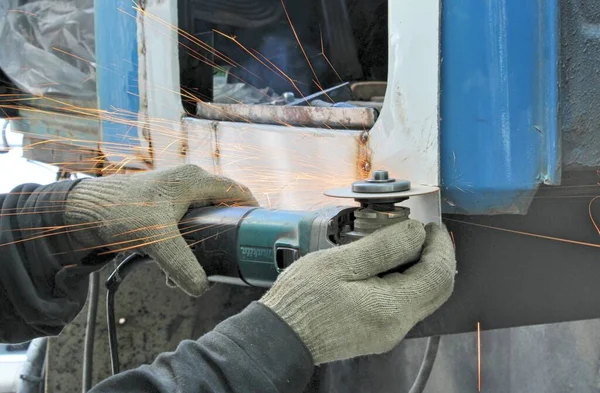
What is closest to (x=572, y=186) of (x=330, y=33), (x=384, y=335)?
(x=384, y=335)

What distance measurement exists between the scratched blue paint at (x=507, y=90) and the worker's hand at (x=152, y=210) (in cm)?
59

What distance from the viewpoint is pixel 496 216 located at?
5.10 feet

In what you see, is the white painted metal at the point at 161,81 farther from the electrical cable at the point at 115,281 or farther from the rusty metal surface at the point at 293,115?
the electrical cable at the point at 115,281

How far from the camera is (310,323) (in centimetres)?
116

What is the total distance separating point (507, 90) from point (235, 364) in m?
0.72

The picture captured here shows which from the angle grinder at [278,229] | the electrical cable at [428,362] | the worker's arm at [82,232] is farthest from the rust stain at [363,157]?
the electrical cable at [428,362]

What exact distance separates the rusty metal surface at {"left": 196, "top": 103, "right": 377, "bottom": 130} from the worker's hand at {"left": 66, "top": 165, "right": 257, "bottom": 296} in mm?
216

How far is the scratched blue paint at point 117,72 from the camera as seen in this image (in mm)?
2062

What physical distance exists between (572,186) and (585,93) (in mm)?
272

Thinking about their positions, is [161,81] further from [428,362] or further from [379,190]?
[428,362]

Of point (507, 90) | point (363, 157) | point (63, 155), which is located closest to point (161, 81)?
point (363, 157)

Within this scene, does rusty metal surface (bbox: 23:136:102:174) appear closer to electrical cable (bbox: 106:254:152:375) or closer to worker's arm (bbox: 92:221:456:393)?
electrical cable (bbox: 106:254:152:375)

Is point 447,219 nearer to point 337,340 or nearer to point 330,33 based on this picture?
point 337,340

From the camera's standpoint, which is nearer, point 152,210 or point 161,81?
point 152,210
